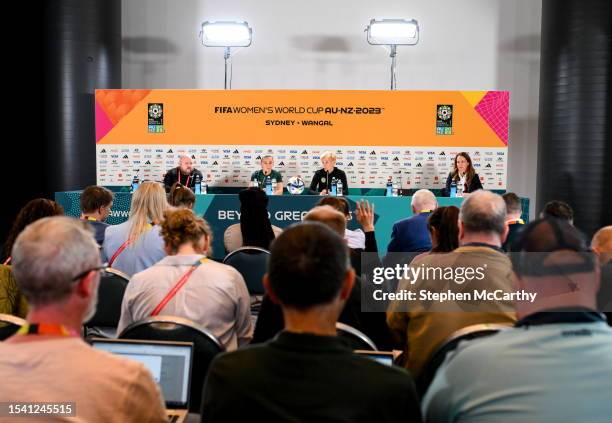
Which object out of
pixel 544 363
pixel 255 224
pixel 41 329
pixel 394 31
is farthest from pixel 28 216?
pixel 394 31

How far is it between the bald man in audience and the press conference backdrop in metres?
0.58

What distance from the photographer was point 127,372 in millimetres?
1269

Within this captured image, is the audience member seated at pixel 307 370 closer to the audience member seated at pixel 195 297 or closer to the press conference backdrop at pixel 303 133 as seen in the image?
the audience member seated at pixel 195 297

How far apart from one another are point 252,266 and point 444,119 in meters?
5.36

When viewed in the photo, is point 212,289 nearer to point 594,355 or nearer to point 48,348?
point 48,348

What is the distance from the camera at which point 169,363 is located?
1.76 m

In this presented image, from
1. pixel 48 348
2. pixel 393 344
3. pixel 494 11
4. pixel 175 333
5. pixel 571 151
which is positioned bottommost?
pixel 393 344

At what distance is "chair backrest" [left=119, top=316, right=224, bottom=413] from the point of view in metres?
1.94

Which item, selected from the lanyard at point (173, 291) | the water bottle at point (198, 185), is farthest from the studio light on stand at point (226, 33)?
the lanyard at point (173, 291)

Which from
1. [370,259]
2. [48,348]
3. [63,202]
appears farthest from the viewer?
[63,202]

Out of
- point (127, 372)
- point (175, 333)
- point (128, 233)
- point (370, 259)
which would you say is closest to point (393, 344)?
point (370, 259)

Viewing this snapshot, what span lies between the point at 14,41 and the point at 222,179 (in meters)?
3.47

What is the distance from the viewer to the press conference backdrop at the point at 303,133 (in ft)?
27.1

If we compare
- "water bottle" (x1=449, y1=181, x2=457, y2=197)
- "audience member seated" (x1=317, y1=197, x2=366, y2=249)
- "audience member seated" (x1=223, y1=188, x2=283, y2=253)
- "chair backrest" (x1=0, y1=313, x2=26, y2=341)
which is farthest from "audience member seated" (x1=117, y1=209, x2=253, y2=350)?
"water bottle" (x1=449, y1=181, x2=457, y2=197)
